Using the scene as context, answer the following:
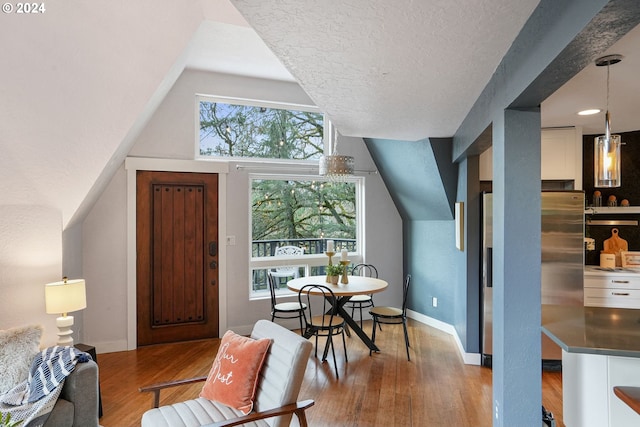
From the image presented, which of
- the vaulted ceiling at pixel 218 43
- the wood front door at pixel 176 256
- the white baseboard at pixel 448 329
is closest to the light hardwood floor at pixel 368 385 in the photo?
the white baseboard at pixel 448 329

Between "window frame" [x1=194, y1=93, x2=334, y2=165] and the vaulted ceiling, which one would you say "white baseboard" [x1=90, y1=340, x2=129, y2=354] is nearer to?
the vaulted ceiling

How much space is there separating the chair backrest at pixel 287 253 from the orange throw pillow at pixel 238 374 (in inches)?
119

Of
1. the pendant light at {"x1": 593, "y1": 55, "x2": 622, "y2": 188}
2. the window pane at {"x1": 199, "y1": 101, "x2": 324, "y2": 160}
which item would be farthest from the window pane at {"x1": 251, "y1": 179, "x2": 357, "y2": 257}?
the pendant light at {"x1": 593, "y1": 55, "x2": 622, "y2": 188}

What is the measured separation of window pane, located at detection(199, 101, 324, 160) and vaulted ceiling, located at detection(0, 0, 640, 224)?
3.88 feet

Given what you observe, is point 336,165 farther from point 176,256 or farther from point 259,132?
point 176,256

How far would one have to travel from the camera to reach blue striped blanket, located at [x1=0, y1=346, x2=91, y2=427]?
6.96 ft

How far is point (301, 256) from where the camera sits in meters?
5.38

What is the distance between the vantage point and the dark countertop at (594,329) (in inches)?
69.3

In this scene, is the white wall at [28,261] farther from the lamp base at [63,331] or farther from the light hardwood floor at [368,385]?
the light hardwood floor at [368,385]

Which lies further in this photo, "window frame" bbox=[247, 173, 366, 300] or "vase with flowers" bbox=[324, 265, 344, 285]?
"window frame" bbox=[247, 173, 366, 300]

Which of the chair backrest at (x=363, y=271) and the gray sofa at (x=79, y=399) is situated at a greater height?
the chair backrest at (x=363, y=271)

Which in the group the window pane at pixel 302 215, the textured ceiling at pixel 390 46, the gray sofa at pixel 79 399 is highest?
the textured ceiling at pixel 390 46

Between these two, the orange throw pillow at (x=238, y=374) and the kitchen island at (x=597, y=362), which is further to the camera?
the orange throw pillow at (x=238, y=374)

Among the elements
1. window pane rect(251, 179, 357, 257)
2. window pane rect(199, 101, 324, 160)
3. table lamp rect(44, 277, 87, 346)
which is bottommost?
table lamp rect(44, 277, 87, 346)
